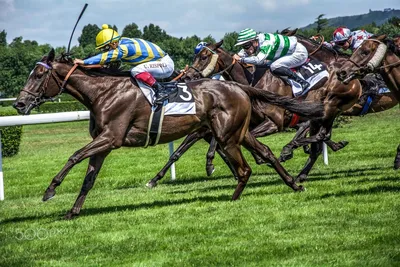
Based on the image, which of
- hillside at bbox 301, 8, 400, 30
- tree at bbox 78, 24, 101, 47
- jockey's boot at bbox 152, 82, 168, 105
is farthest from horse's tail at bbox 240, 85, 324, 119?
hillside at bbox 301, 8, 400, 30

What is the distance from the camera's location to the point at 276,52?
9.72 meters

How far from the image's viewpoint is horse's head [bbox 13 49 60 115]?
7.74 metres

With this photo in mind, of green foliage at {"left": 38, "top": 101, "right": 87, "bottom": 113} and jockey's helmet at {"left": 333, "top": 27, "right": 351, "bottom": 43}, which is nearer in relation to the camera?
jockey's helmet at {"left": 333, "top": 27, "right": 351, "bottom": 43}

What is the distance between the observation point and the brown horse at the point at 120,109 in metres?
7.71

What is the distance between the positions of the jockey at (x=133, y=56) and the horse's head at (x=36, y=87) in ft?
0.98

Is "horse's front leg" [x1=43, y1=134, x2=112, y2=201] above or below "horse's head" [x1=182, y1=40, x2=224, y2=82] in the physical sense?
below

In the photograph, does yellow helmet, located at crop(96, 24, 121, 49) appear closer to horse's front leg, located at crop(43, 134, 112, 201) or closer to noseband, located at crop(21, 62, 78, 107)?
noseband, located at crop(21, 62, 78, 107)

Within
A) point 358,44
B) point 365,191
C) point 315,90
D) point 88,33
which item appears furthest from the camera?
point 88,33

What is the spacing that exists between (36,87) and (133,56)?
3.36ft

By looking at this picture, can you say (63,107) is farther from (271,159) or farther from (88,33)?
(88,33)

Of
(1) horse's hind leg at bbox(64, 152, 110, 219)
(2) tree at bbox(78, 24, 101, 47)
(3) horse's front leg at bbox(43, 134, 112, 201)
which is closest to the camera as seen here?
(3) horse's front leg at bbox(43, 134, 112, 201)

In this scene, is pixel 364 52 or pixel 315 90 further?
pixel 315 90

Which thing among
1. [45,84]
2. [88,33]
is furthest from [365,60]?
[88,33]

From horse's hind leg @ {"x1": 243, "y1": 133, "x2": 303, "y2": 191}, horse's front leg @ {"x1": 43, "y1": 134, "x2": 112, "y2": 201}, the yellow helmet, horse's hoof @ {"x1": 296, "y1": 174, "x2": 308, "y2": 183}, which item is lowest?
horse's hoof @ {"x1": 296, "y1": 174, "x2": 308, "y2": 183}
